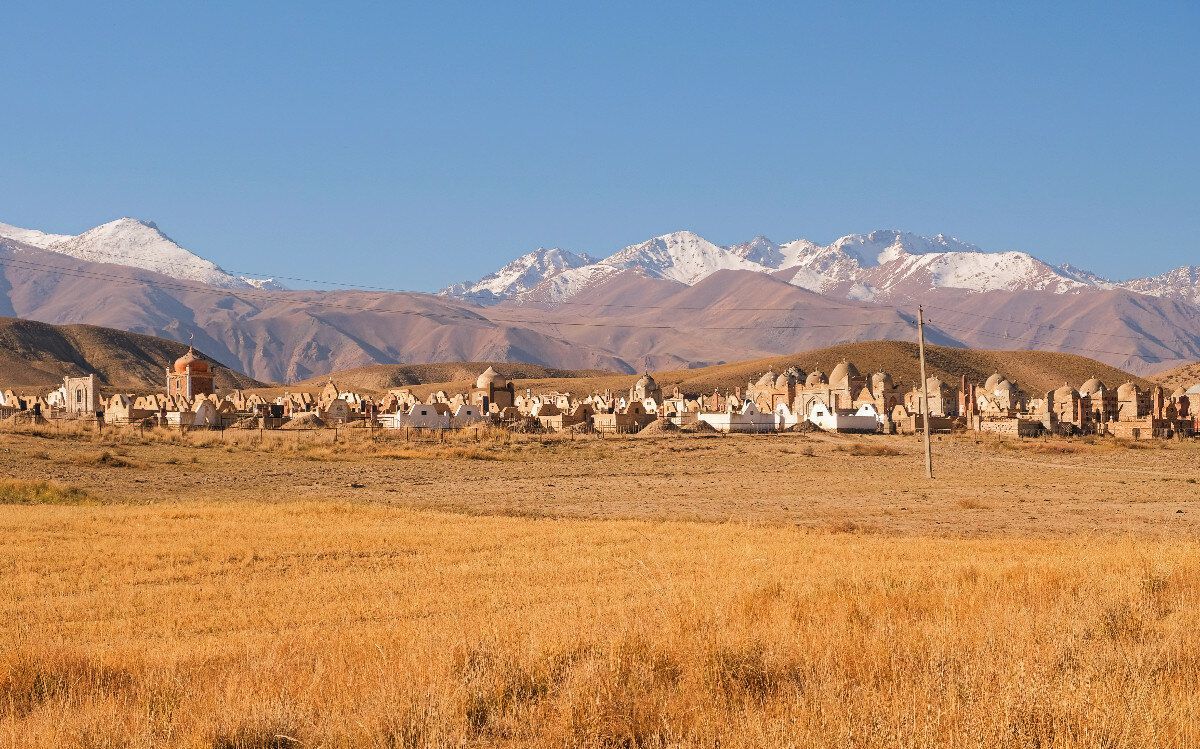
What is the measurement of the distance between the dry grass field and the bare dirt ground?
0.61m

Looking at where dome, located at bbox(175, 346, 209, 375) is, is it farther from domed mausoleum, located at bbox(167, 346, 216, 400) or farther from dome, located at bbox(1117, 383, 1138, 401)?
dome, located at bbox(1117, 383, 1138, 401)

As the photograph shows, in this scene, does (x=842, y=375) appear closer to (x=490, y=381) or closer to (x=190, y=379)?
(x=490, y=381)

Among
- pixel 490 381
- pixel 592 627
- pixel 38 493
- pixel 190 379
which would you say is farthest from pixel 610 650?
pixel 190 379

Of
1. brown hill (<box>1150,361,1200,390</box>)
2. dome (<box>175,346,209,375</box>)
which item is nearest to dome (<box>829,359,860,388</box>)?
brown hill (<box>1150,361,1200,390</box>)

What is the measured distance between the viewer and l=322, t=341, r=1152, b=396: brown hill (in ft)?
536

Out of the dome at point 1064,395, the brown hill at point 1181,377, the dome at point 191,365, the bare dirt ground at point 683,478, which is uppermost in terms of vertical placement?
the dome at point 191,365

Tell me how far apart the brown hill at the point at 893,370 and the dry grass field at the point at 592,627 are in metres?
129

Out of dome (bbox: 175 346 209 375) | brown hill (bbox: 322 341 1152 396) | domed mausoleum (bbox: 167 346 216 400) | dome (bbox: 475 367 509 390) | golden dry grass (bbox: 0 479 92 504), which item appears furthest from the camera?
brown hill (bbox: 322 341 1152 396)

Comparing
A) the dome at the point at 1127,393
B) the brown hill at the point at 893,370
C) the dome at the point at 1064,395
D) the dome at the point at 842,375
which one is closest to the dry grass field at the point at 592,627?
the dome at the point at 1127,393

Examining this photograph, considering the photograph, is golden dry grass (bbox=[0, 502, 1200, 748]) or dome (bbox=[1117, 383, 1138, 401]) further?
dome (bbox=[1117, 383, 1138, 401])

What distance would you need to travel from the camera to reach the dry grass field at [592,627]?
6352 millimetres

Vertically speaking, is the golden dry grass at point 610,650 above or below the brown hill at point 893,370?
below

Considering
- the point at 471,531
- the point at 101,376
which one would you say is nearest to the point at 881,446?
the point at 471,531

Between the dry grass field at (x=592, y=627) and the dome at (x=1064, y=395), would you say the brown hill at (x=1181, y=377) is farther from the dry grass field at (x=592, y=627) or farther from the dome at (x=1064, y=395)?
the dry grass field at (x=592, y=627)
